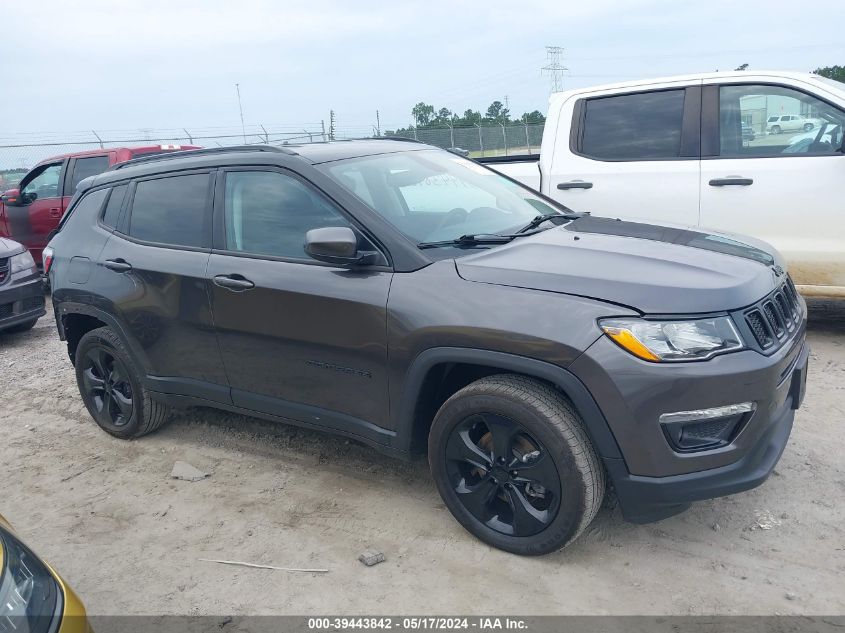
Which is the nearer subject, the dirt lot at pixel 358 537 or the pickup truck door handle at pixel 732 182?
the dirt lot at pixel 358 537

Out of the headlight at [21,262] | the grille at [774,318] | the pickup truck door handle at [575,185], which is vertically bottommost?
the headlight at [21,262]

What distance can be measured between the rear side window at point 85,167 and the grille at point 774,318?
880cm

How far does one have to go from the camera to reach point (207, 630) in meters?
2.86

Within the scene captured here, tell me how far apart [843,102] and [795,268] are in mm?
1182

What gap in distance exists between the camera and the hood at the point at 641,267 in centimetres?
275

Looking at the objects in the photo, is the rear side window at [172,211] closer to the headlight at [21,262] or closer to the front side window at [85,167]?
the headlight at [21,262]

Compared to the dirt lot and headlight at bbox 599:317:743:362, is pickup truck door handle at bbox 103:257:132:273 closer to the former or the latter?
the dirt lot

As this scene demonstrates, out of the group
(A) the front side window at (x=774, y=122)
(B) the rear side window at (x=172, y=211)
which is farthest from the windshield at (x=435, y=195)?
(A) the front side window at (x=774, y=122)

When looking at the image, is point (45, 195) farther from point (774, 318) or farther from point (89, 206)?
point (774, 318)

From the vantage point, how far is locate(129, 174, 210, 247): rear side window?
4039 mm

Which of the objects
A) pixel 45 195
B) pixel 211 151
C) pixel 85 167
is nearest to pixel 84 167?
pixel 85 167

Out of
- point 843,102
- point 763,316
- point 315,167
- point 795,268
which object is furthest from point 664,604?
point 843,102

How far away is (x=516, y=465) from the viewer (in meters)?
3.00

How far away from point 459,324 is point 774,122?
3665mm
